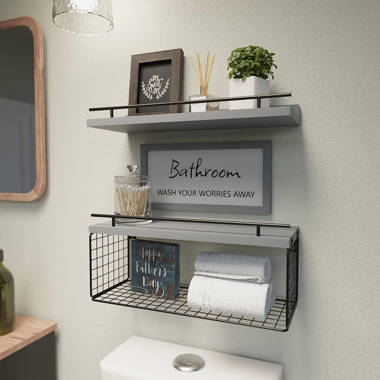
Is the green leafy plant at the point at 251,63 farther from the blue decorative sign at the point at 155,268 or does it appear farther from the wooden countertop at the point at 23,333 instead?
the wooden countertop at the point at 23,333

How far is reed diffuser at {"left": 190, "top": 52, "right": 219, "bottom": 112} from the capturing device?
3.21ft

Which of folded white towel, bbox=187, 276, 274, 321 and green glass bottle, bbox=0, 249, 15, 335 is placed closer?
folded white towel, bbox=187, 276, 274, 321

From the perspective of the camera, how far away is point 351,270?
3.14 feet

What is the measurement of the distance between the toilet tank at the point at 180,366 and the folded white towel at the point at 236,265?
287 millimetres

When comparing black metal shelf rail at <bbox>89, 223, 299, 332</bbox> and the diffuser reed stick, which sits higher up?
the diffuser reed stick

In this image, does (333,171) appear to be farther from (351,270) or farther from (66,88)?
(66,88)

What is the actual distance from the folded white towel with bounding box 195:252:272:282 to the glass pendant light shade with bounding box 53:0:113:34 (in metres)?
0.71

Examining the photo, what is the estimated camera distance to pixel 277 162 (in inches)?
40.1

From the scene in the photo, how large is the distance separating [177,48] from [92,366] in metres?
1.13

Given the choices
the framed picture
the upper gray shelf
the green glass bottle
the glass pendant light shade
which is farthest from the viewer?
the green glass bottle

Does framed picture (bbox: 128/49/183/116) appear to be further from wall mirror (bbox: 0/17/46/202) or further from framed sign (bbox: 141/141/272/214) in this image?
wall mirror (bbox: 0/17/46/202)

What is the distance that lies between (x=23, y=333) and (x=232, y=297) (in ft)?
2.61

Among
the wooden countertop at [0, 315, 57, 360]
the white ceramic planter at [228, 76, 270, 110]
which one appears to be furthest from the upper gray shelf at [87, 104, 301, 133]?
the wooden countertop at [0, 315, 57, 360]

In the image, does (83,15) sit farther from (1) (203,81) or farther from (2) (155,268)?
(2) (155,268)
